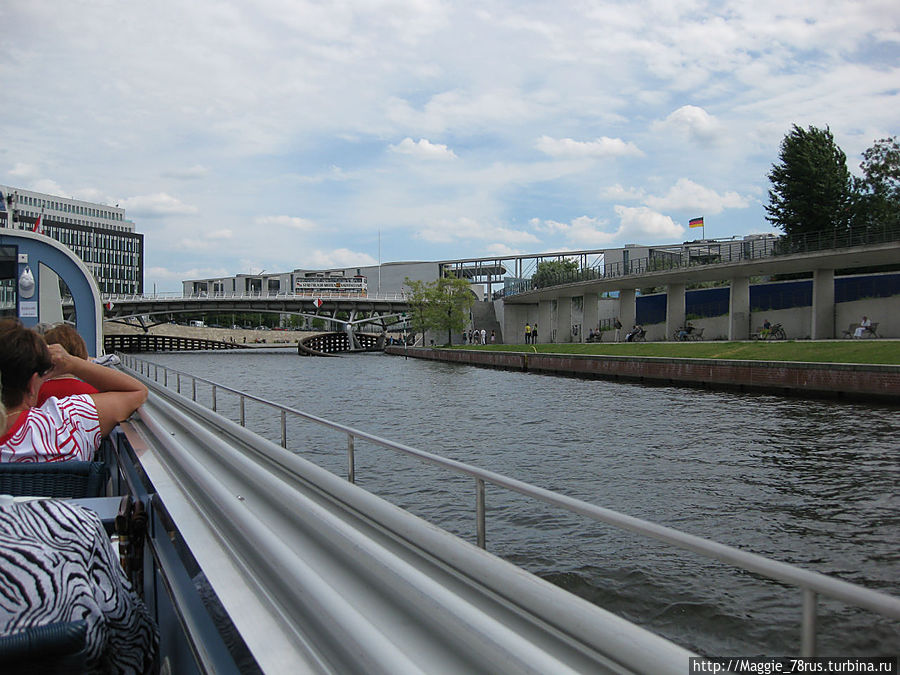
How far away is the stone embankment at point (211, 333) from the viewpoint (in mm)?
84188

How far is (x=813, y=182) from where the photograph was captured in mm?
47625

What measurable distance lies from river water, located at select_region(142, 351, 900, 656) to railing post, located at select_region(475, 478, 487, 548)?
51mm

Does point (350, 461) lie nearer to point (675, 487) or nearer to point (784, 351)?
point (675, 487)

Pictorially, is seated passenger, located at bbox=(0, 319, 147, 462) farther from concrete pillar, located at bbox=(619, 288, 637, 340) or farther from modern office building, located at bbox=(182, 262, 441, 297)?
modern office building, located at bbox=(182, 262, 441, 297)

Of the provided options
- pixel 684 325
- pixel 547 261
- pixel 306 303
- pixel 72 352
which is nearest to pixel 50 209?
pixel 306 303

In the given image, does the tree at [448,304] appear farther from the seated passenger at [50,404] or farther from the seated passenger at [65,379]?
the seated passenger at [50,404]

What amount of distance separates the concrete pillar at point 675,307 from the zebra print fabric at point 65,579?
42.9m

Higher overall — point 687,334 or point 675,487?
point 687,334

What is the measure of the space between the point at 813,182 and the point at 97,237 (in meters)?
91.7

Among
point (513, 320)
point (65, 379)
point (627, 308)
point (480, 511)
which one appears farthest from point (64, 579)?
point (513, 320)

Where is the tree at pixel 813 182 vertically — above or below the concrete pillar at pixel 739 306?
above

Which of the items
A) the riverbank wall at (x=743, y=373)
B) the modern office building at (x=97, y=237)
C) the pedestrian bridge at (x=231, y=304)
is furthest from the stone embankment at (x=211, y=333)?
the riverbank wall at (x=743, y=373)

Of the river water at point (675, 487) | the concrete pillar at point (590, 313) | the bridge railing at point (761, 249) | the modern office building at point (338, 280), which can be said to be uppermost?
the modern office building at point (338, 280)

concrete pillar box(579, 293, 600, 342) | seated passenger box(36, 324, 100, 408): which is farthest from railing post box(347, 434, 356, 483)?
concrete pillar box(579, 293, 600, 342)
